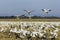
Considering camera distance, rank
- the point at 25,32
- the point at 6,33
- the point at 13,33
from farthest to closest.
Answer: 1. the point at 6,33
2. the point at 13,33
3. the point at 25,32

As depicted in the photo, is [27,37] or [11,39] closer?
[27,37]

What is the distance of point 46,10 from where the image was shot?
22.7 metres

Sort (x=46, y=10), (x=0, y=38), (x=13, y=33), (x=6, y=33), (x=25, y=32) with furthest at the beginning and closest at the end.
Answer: (x=46, y=10)
(x=6, y=33)
(x=0, y=38)
(x=13, y=33)
(x=25, y=32)

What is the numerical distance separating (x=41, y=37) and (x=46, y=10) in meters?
9.67

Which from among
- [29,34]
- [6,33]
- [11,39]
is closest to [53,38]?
[29,34]

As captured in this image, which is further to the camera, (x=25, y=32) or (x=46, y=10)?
(x=46, y=10)

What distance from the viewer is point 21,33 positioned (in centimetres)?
1309

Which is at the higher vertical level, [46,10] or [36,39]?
[46,10]

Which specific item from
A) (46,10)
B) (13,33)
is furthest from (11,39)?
(46,10)

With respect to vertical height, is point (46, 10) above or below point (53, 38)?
above

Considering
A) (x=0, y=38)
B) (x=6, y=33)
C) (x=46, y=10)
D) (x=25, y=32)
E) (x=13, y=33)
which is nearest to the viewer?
(x=25, y=32)

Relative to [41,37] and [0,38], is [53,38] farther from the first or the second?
[0,38]

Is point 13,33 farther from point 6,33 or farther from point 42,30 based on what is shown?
point 6,33

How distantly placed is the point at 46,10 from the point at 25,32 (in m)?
9.81
